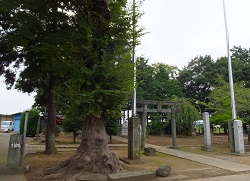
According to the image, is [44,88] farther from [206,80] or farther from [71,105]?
[206,80]

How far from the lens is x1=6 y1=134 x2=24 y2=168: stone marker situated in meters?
Result: 7.11

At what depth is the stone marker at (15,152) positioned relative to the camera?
7105 mm

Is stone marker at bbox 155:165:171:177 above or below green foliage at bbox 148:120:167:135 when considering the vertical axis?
below

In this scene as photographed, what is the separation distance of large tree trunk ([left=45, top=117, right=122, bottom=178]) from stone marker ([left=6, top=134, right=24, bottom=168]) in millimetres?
1003

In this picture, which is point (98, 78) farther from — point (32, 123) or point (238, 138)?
point (32, 123)

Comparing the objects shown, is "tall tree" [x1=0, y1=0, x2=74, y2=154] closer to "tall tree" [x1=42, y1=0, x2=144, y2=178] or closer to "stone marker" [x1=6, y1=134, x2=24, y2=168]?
"tall tree" [x1=42, y1=0, x2=144, y2=178]

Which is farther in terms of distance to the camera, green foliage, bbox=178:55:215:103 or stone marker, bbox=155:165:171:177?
green foliage, bbox=178:55:215:103

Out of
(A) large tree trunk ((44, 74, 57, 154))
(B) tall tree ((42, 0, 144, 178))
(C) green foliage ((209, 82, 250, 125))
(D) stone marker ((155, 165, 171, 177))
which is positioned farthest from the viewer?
(C) green foliage ((209, 82, 250, 125))

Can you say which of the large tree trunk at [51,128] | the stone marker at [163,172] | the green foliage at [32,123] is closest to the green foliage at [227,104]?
the stone marker at [163,172]

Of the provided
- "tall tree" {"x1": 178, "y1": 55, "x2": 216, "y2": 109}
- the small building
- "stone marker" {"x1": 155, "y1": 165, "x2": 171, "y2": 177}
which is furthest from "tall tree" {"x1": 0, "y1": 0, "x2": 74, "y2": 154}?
the small building

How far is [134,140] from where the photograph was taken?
9.41 meters

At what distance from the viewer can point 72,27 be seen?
8883 millimetres

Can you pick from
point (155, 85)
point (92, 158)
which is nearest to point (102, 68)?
point (92, 158)

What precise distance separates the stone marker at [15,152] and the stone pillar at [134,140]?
4.19m
